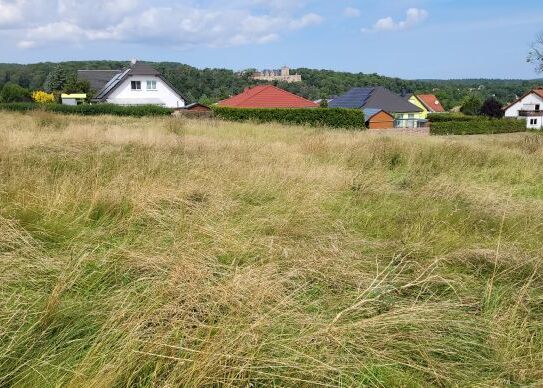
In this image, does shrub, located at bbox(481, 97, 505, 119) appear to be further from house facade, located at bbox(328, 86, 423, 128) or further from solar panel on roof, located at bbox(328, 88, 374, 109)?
solar panel on roof, located at bbox(328, 88, 374, 109)

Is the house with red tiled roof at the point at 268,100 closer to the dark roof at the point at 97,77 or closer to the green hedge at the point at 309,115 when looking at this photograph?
the green hedge at the point at 309,115

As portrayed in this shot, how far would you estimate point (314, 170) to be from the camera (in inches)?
262

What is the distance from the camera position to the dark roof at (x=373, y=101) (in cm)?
4619

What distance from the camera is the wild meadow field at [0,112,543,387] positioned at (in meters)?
2.06

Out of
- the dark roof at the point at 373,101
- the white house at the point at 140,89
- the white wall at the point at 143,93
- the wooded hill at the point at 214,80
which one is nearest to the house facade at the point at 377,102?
the dark roof at the point at 373,101

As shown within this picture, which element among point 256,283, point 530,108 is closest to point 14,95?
point 256,283

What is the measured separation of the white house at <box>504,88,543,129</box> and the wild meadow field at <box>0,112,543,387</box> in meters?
69.3

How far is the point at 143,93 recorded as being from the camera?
1900 inches

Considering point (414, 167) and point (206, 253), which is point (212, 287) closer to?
point (206, 253)

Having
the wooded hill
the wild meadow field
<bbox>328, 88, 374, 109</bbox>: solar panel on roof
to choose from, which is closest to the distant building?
the wooded hill

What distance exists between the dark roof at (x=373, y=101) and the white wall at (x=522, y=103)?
89.1 feet

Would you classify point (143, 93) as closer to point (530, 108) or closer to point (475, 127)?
point (475, 127)

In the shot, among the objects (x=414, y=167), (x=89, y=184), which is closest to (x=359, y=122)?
(x=414, y=167)

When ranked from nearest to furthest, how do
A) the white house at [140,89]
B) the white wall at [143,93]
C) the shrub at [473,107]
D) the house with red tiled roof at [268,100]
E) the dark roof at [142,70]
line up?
the house with red tiled roof at [268,100] < the dark roof at [142,70] < the white house at [140,89] < the white wall at [143,93] < the shrub at [473,107]
